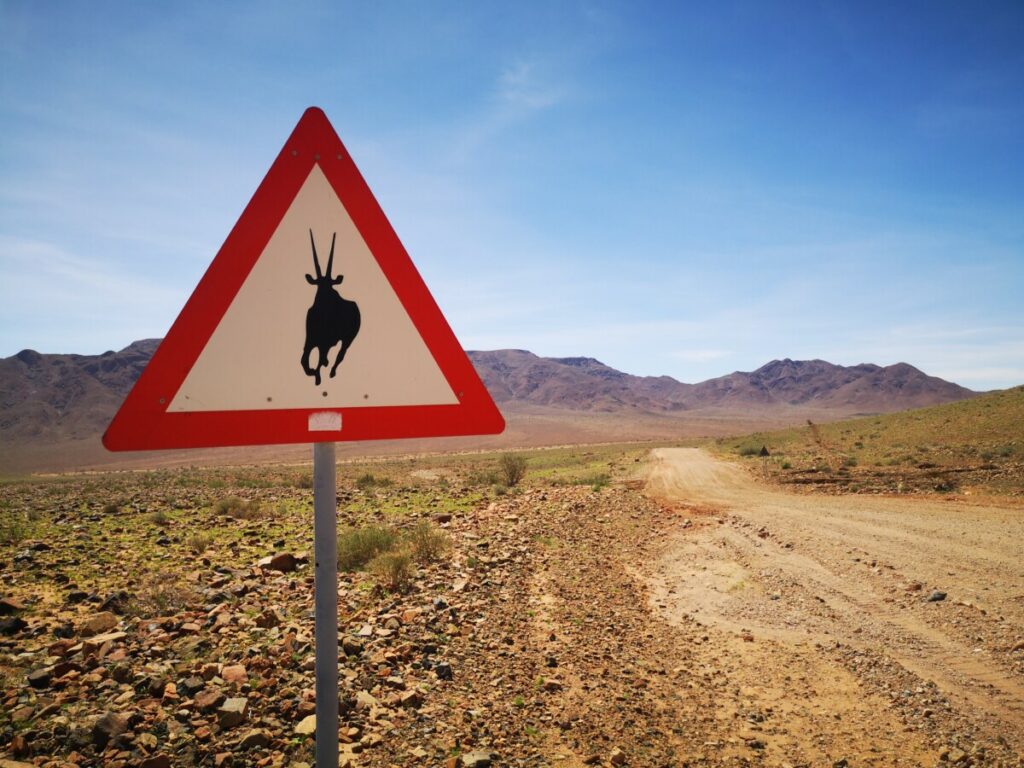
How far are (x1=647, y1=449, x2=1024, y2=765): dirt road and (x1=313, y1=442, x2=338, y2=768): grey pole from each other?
335 cm

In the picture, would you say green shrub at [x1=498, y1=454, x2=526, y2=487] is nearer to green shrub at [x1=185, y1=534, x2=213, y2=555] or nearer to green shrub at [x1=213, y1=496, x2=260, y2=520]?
green shrub at [x1=213, y1=496, x2=260, y2=520]

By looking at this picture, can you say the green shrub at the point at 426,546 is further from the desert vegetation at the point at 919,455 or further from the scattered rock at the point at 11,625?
the desert vegetation at the point at 919,455

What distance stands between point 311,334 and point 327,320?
0.07 metres

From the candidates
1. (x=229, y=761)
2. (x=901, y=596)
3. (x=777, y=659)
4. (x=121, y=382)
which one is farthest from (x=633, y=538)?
(x=121, y=382)

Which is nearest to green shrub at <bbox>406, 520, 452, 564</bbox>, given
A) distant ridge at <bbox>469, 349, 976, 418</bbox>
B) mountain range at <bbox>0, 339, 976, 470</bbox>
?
mountain range at <bbox>0, 339, 976, 470</bbox>

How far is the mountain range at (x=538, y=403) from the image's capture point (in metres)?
87.2

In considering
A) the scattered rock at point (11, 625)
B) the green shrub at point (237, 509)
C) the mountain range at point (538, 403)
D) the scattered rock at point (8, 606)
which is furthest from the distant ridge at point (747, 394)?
the scattered rock at point (11, 625)

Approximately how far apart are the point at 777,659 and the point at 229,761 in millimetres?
4804

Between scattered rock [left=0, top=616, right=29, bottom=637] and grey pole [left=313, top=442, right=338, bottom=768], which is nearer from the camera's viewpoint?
grey pole [left=313, top=442, right=338, bottom=768]

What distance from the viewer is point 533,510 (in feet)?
35.3

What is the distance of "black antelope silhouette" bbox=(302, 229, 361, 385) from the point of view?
1787 millimetres

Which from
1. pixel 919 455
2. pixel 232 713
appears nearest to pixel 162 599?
pixel 232 713

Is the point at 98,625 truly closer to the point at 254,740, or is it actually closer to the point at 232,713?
the point at 232,713

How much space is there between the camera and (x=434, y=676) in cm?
403
